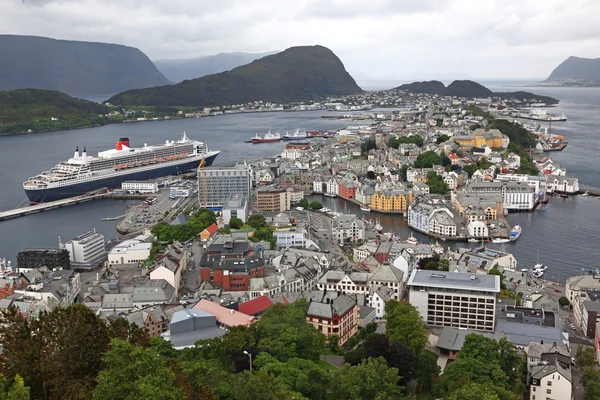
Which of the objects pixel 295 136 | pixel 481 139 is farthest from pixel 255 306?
pixel 295 136

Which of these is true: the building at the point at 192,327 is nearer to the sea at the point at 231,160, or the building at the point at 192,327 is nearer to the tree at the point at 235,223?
the tree at the point at 235,223

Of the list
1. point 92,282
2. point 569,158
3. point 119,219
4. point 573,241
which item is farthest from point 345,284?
point 569,158

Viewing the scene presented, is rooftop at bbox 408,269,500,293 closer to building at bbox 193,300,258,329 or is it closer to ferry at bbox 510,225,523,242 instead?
building at bbox 193,300,258,329

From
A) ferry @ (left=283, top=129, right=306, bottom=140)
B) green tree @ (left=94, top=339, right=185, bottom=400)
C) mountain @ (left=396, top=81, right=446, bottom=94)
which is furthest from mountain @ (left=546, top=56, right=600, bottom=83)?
green tree @ (left=94, top=339, right=185, bottom=400)

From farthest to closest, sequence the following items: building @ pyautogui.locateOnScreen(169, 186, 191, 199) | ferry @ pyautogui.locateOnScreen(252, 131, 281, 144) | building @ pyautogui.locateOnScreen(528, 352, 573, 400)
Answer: ferry @ pyautogui.locateOnScreen(252, 131, 281, 144)
building @ pyautogui.locateOnScreen(169, 186, 191, 199)
building @ pyautogui.locateOnScreen(528, 352, 573, 400)

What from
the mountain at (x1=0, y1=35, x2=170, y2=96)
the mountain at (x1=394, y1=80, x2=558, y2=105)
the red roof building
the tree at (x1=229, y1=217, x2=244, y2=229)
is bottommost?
the tree at (x1=229, y1=217, x2=244, y2=229)
